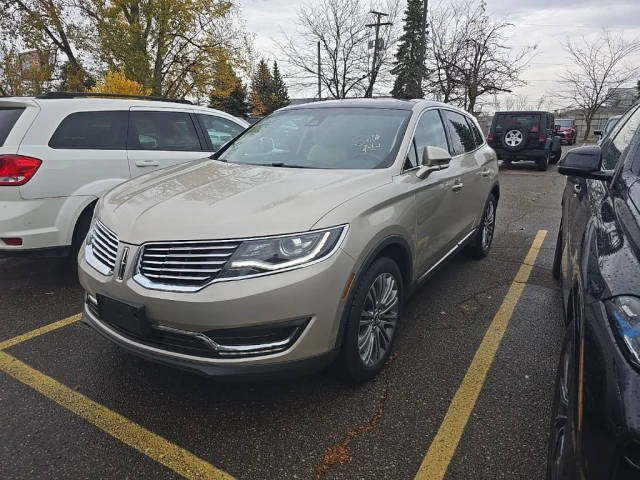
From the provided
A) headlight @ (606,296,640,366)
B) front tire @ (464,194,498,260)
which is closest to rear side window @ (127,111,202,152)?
front tire @ (464,194,498,260)

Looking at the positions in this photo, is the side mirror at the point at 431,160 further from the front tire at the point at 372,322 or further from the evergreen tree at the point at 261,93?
the evergreen tree at the point at 261,93

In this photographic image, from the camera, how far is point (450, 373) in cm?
278

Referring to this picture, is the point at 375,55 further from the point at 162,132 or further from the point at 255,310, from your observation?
the point at 255,310

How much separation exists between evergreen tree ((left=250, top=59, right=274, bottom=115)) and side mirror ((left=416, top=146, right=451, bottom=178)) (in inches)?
1473

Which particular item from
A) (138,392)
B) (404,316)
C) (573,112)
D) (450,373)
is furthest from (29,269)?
(573,112)

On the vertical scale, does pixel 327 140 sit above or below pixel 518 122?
below

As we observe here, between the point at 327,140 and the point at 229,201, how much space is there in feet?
3.96

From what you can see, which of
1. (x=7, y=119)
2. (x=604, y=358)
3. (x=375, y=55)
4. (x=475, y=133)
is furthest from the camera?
(x=375, y=55)

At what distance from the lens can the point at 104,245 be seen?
242 cm

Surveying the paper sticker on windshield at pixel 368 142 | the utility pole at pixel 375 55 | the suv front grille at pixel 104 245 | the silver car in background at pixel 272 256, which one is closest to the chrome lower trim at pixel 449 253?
the silver car in background at pixel 272 256

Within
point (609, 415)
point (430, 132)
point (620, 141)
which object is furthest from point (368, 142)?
point (609, 415)

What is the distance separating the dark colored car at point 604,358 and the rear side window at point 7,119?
432 cm

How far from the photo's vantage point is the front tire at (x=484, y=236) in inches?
189

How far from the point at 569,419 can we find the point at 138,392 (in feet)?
7.20
